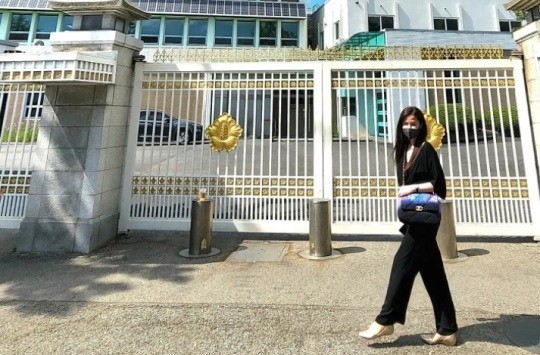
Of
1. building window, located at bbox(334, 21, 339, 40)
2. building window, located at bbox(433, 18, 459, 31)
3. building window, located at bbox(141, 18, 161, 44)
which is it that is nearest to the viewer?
building window, located at bbox(433, 18, 459, 31)

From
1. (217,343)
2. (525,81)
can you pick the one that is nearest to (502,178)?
(525,81)

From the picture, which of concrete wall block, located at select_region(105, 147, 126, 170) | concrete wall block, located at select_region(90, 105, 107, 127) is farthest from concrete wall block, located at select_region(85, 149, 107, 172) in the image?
concrete wall block, located at select_region(90, 105, 107, 127)

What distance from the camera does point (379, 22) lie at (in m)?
23.6

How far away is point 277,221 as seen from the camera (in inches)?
222

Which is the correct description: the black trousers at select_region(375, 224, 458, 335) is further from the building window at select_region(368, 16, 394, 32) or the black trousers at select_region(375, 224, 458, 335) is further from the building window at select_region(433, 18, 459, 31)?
the building window at select_region(433, 18, 459, 31)

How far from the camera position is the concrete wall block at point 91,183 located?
17.1ft

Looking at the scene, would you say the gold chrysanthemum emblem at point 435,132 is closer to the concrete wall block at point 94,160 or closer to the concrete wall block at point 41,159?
the concrete wall block at point 94,160

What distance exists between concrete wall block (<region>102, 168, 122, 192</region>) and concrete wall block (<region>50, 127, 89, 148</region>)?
0.58 m

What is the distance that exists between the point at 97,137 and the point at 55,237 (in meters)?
1.69

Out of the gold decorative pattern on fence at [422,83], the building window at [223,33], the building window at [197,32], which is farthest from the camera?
the building window at [223,33]

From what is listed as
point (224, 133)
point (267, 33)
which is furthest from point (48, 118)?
point (267, 33)

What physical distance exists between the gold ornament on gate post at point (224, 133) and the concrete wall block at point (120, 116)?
1484mm

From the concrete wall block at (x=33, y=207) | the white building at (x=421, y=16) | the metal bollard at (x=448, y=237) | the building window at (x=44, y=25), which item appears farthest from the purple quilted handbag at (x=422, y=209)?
the building window at (x=44, y=25)

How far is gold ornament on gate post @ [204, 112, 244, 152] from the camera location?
5.80 meters
